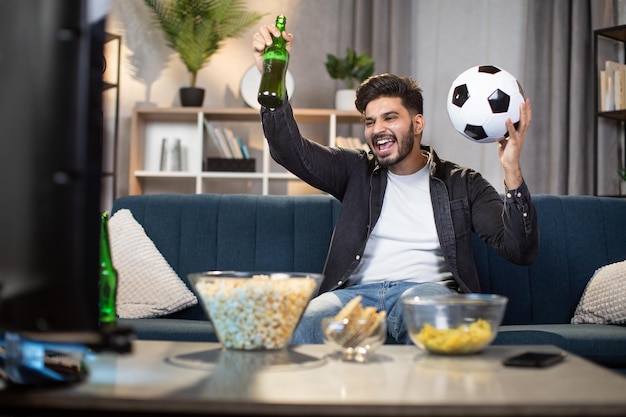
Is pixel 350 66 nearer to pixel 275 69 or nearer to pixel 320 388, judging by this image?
pixel 275 69

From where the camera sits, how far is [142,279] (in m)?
2.50

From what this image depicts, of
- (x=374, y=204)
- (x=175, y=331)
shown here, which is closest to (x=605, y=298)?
(x=374, y=204)

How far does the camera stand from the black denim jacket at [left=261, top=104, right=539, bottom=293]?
2.23 m

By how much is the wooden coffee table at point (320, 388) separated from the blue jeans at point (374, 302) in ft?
2.19

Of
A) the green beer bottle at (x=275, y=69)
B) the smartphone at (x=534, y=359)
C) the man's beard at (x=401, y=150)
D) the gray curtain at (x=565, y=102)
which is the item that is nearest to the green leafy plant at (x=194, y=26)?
the gray curtain at (x=565, y=102)

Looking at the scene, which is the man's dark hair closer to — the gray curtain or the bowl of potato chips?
the bowl of potato chips

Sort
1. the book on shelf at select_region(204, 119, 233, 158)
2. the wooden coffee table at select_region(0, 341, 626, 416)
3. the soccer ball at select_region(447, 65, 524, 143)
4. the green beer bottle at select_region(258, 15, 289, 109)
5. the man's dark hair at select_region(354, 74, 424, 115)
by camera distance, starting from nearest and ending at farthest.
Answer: the wooden coffee table at select_region(0, 341, 626, 416)
the green beer bottle at select_region(258, 15, 289, 109)
the soccer ball at select_region(447, 65, 524, 143)
the man's dark hair at select_region(354, 74, 424, 115)
the book on shelf at select_region(204, 119, 233, 158)

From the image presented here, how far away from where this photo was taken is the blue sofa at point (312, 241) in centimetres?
265

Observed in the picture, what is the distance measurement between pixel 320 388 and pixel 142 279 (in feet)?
5.44

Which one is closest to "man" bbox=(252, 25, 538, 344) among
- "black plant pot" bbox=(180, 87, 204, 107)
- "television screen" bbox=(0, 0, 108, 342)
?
"television screen" bbox=(0, 0, 108, 342)

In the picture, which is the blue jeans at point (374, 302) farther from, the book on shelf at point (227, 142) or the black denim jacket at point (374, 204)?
the book on shelf at point (227, 142)

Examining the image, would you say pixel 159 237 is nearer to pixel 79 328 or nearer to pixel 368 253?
pixel 368 253

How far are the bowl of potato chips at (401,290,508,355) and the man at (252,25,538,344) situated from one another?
764mm

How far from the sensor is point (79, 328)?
34.9 inches
